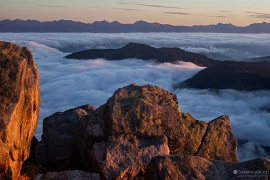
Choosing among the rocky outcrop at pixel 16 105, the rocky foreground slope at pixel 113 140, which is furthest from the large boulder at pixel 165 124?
the rocky outcrop at pixel 16 105

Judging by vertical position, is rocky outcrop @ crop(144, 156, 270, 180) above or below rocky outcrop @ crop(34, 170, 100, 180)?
above

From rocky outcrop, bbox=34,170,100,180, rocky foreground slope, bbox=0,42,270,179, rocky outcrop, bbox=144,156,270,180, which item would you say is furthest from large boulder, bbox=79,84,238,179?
rocky outcrop, bbox=144,156,270,180

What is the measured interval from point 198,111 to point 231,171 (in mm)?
175553

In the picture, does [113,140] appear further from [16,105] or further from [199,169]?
[199,169]

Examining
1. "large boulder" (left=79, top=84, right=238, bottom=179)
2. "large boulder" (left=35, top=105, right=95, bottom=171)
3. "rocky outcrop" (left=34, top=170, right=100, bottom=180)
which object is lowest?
"large boulder" (left=35, top=105, right=95, bottom=171)

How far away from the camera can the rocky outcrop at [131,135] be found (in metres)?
19.0

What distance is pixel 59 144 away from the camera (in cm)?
2497

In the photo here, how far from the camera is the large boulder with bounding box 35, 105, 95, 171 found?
23.9 m

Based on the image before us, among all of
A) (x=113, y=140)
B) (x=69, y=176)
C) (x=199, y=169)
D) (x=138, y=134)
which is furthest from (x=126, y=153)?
(x=199, y=169)

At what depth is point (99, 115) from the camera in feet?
71.4

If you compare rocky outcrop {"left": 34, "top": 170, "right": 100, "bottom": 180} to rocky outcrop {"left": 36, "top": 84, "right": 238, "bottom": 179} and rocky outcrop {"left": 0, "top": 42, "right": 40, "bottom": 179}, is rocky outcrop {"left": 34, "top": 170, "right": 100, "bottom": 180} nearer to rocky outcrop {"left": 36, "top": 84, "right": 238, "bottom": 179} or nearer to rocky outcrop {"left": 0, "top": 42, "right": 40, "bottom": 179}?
rocky outcrop {"left": 36, "top": 84, "right": 238, "bottom": 179}

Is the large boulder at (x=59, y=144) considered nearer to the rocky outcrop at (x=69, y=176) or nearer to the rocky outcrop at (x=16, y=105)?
the rocky outcrop at (x=16, y=105)

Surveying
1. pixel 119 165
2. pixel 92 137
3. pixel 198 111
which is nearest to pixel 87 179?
pixel 119 165

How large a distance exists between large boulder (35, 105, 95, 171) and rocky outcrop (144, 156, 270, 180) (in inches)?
387
